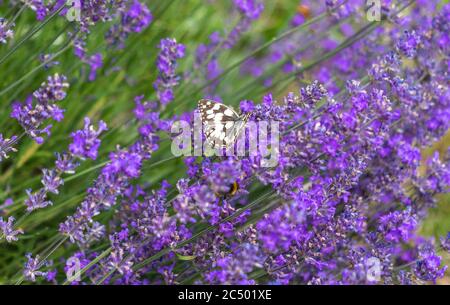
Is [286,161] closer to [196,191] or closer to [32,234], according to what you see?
[196,191]

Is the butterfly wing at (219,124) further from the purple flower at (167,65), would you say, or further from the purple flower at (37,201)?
the purple flower at (37,201)

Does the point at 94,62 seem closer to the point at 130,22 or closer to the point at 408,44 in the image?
the point at 130,22

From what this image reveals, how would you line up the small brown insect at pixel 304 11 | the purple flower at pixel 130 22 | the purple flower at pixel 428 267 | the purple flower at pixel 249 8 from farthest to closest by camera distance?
the small brown insect at pixel 304 11 → the purple flower at pixel 249 8 → the purple flower at pixel 130 22 → the purple flower at pixel 428 267

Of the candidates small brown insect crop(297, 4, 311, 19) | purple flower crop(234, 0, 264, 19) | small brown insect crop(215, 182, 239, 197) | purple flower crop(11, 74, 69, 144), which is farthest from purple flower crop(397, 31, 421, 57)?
small brown insect crop(297, 4, 311, 19)

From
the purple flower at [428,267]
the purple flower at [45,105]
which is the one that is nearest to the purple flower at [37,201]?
the purple flower at [45,105]

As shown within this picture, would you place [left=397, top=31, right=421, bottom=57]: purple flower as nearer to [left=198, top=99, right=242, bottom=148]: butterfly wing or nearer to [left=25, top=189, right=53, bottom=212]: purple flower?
[left=198, top=99, right=242, bottom=148]: butterfly wing

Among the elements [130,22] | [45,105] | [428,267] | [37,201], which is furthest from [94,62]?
[428,267]

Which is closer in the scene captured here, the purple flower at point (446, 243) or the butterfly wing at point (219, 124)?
the butterfly wing at point (219, 124)
